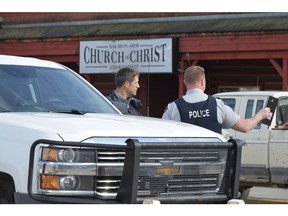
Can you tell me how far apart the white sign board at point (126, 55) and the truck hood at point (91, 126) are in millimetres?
17468

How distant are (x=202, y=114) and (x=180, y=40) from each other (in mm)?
16229

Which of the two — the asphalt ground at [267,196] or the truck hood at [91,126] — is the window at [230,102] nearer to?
the asphalt ground at [267,196]

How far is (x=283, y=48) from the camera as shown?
2208 centimetres

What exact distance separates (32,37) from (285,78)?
8.61 meters

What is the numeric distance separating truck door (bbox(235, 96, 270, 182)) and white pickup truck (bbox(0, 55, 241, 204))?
27.0 ft

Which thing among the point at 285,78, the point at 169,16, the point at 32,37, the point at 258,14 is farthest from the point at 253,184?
the point at 32,37

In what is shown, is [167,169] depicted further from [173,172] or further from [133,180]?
[133,180]

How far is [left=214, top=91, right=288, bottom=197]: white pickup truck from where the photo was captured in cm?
1467

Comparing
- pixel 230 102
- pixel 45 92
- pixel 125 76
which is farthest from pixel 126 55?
pixel 45 92

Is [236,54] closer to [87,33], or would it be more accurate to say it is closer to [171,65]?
[171,65]

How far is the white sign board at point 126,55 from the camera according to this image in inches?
955

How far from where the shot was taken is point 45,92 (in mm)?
7223

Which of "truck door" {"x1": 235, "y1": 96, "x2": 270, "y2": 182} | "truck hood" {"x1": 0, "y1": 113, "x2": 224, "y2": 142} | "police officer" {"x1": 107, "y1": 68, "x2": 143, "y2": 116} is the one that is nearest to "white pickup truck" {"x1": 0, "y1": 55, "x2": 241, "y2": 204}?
"truck hood" {"x1": 0, "y1": 113, "x2": 224, "y2": 142}

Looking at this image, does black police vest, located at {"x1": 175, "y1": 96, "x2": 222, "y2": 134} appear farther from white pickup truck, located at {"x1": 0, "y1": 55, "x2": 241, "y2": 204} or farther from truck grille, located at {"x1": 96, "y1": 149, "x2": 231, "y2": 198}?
truck grille, located at {"x1": 96, "y1": 149, "x2": 231, "y2": 198}
